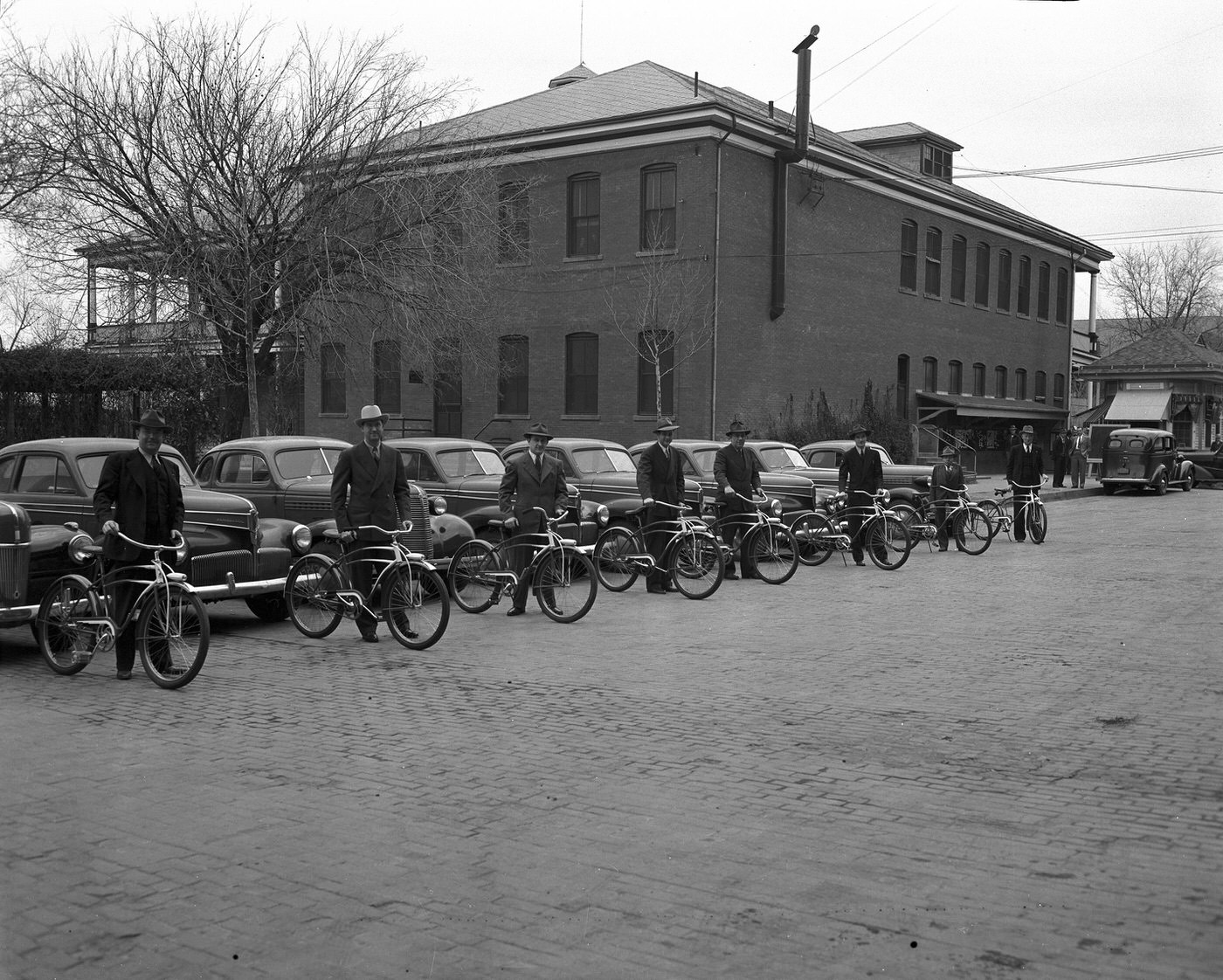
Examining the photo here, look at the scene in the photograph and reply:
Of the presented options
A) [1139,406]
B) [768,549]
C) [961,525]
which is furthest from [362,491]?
[1139,406]

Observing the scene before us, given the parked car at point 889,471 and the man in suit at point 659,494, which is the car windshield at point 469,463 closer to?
the man in suit at point 659,494

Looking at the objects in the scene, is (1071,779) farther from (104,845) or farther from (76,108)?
(76,108)

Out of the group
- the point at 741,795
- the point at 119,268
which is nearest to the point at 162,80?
the point at 119,268

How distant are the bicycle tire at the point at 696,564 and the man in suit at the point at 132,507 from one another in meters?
6.35

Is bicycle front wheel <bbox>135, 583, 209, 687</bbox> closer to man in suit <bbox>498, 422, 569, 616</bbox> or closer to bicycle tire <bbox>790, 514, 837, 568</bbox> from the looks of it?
man in suit <bbox>498, 422, 569, 616</bbox>

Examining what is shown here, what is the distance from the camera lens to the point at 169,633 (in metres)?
8.98

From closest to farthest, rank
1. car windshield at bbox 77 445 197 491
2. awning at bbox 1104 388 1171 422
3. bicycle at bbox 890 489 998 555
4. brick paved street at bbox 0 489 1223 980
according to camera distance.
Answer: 1. brick paved street at bbox 0 489 1223 980
2. car windshield at bbox 77 445 197 491
3. bicycle at bbox 890 489 998 555
4. awning at bbox 1104 388 1171 422

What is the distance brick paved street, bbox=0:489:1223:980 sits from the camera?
14.2 feet

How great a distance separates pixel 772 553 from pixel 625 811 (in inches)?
394

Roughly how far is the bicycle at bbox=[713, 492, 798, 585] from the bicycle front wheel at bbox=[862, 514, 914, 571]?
209 centimetres

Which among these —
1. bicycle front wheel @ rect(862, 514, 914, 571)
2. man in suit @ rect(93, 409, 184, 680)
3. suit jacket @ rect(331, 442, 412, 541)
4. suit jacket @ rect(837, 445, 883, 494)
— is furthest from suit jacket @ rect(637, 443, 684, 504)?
man in suit @ rect(93, 409, 184, 680)

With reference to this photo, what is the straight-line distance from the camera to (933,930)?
4402 mm

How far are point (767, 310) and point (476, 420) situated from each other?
355 inches

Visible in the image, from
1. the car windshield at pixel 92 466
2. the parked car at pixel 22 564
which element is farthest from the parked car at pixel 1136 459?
the parked car at pixel 22 564
